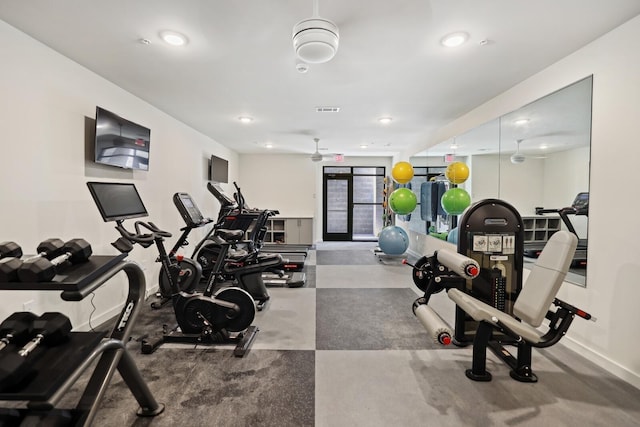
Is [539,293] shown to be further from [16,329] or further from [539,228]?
[16,329]

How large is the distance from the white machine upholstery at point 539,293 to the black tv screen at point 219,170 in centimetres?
565

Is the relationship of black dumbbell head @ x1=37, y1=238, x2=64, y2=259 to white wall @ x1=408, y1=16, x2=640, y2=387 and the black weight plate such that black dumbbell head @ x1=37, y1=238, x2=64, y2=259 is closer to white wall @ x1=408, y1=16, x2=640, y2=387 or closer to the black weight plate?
the black weight plate

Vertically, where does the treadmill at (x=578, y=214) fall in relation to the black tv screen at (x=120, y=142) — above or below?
below

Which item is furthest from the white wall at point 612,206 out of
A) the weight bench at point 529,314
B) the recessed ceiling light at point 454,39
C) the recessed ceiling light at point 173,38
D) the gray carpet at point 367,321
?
the recessed ceiling light at point 173,38

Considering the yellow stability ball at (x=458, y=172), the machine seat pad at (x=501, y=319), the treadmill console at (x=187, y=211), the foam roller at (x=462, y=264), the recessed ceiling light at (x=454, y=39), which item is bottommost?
the machine seat pad at (x=501, y=319)

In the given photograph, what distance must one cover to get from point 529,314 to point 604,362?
3.22ft

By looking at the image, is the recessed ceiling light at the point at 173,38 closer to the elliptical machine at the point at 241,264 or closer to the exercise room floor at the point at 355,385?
the elliptical machine at the point at 241,264

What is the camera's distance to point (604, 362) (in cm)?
248

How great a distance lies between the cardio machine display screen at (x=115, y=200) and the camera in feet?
8.90

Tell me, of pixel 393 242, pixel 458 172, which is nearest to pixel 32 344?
pixel 458 172

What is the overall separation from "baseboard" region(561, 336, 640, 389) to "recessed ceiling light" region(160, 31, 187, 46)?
4294 mm

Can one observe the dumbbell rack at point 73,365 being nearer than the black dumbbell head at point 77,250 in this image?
Yes

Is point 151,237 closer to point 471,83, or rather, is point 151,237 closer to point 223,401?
point 223,401

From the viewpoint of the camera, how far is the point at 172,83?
350cm
